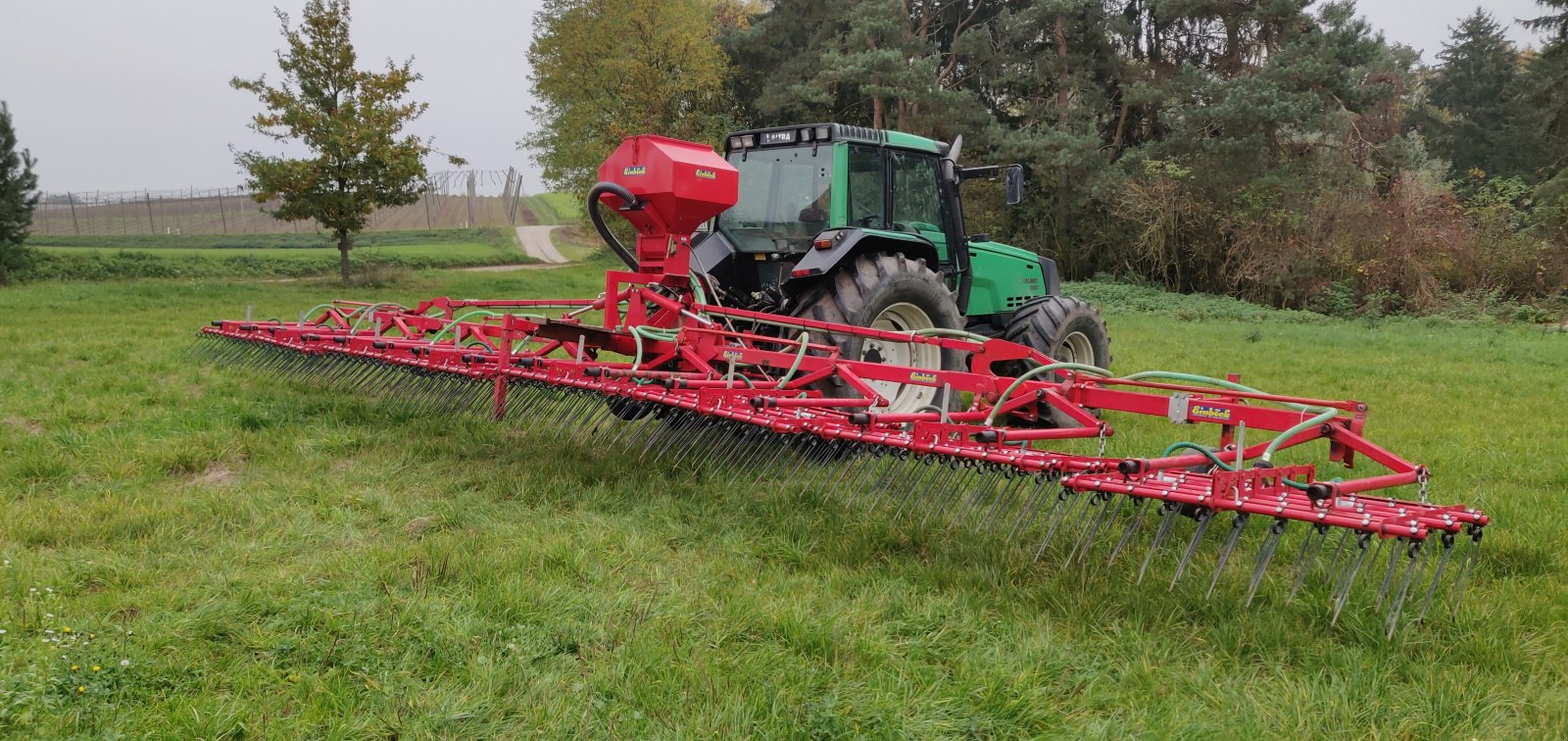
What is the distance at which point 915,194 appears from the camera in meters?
5.94

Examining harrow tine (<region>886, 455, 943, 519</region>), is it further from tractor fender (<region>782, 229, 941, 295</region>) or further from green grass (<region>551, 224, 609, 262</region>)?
green grass (<region>551, 224, 609, 262</region>)

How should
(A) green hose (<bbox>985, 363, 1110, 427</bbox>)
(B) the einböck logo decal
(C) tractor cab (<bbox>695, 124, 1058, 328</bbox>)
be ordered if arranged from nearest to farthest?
(B) the einböck logo decal → (A) green hose (<bbox>985, 363, 1110, 427</bbox>) → (C) tractor cab (<bbox>695, 124, 1058, 328</bbox>)

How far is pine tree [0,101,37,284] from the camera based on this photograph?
671 inches

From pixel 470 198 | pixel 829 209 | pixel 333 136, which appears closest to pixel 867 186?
pixel 829 209

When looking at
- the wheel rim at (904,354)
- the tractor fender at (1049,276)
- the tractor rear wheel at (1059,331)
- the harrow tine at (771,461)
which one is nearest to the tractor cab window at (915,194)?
the wheel rim at (904,354)

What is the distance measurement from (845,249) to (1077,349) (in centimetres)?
236

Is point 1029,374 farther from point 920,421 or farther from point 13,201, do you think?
point 13,201

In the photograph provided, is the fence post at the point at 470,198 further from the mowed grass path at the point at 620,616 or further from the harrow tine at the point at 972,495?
the harrow tine at the point at 972,495

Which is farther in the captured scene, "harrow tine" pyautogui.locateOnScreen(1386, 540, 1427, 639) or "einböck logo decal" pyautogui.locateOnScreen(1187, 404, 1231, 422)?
"einböck logo decal" pyautogui.locateOnScreen(1187, 404, 1231, 422)

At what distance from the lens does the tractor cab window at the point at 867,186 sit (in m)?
5.54

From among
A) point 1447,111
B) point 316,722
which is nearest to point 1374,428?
point 316,722

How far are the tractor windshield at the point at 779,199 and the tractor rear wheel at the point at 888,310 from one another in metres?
0.49

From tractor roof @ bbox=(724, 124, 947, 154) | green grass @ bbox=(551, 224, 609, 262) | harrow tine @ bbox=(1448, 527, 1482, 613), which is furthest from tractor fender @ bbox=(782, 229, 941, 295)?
green grass @ bbox=(551, 224, 609, 262)

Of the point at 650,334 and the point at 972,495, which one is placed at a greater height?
the point at 650,334
